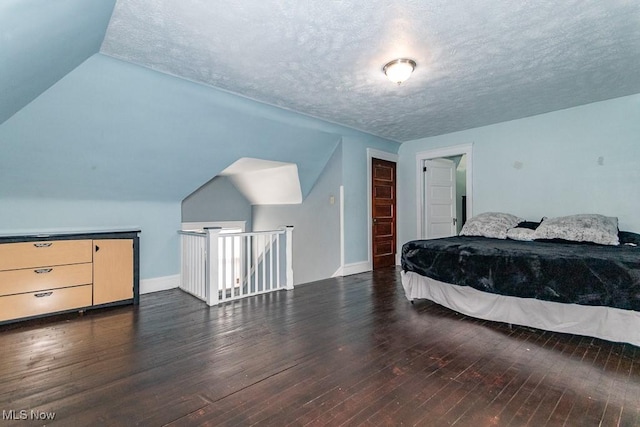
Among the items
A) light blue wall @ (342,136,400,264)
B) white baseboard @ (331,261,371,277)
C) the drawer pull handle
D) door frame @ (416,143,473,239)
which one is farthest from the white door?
the drawer pull handle

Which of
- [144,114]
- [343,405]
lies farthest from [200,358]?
[144,114]

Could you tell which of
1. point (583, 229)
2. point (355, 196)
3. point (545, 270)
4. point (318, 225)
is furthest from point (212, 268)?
point (583, 229)

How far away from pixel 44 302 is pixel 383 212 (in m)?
4.81

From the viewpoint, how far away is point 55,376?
79.4 inches

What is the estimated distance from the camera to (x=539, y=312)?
272 centimetres

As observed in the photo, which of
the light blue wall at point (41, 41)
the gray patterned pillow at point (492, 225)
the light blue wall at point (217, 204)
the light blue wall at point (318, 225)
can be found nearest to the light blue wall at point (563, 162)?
the gray patterned pillow at point (492, 225)

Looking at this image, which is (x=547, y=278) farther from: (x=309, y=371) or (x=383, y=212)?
(x=383, y=212)

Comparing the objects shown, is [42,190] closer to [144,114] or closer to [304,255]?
[144,114]

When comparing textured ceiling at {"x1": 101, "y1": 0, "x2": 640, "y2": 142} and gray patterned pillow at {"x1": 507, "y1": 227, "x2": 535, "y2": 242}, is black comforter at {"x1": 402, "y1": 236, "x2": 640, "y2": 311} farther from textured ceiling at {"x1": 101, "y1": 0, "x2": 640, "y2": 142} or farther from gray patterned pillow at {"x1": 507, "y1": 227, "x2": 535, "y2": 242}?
textured ceiling at {"x1": 101, "y1": 0, "x2": 640, "y2": 142}

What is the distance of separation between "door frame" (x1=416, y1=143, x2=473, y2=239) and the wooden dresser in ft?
14.7

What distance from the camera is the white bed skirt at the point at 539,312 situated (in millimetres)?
2367

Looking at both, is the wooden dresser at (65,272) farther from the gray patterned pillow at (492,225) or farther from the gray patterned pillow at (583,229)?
the gray patterned pillow at (583,229)

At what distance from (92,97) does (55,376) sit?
7.36 ft

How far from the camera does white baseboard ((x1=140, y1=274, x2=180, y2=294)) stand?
13.4 ft
